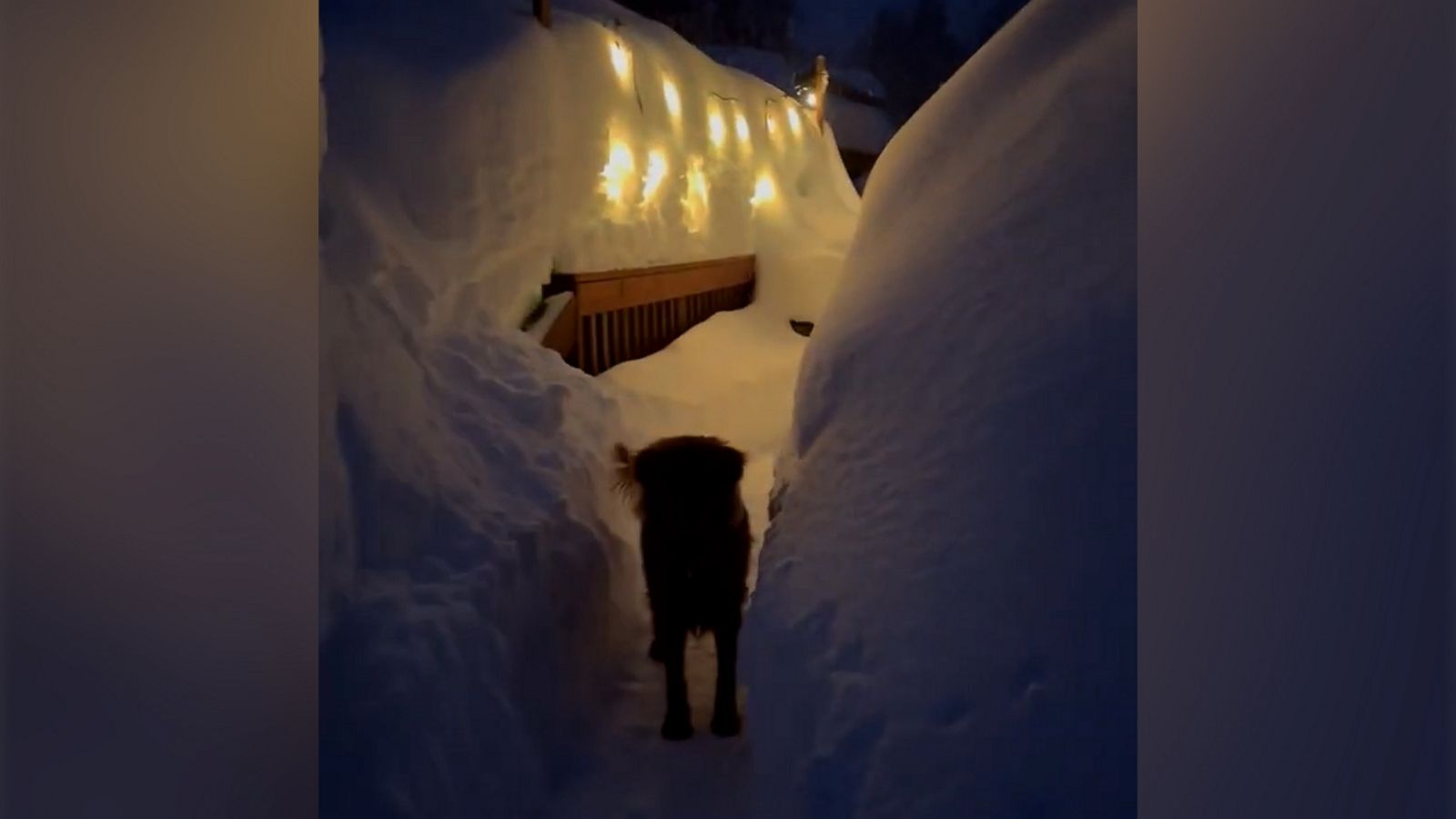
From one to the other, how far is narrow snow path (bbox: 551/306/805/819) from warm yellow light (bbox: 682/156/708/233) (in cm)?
17

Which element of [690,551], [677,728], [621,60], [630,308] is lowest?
[677,728]

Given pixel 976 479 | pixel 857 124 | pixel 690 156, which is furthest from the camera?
pixel 690 156

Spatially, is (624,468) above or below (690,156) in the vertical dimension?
below

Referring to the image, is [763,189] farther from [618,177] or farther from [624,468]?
[624,468]

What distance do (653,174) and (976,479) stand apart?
2.36 ft

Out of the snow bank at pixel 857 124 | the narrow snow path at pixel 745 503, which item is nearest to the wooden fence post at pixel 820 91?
the snow bank at pixel 857 124

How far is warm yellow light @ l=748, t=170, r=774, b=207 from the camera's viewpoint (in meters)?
1.80

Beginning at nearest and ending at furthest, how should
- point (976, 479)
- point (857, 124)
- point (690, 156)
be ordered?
point (976, 479) → point (857, 124) → point (690, 156)

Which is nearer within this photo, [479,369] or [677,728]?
[677,728]

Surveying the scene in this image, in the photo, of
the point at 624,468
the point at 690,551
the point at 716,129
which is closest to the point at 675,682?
the point at 690,551

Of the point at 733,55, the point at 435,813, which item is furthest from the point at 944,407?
the point at 435,813

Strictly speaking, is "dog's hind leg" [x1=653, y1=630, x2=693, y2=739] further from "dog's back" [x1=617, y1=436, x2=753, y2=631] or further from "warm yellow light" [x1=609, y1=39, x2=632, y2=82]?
"warm yellow light" [x1=609, y1=39, x2=632, y2=82]

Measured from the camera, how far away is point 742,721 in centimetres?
176

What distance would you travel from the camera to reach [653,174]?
188 cm
